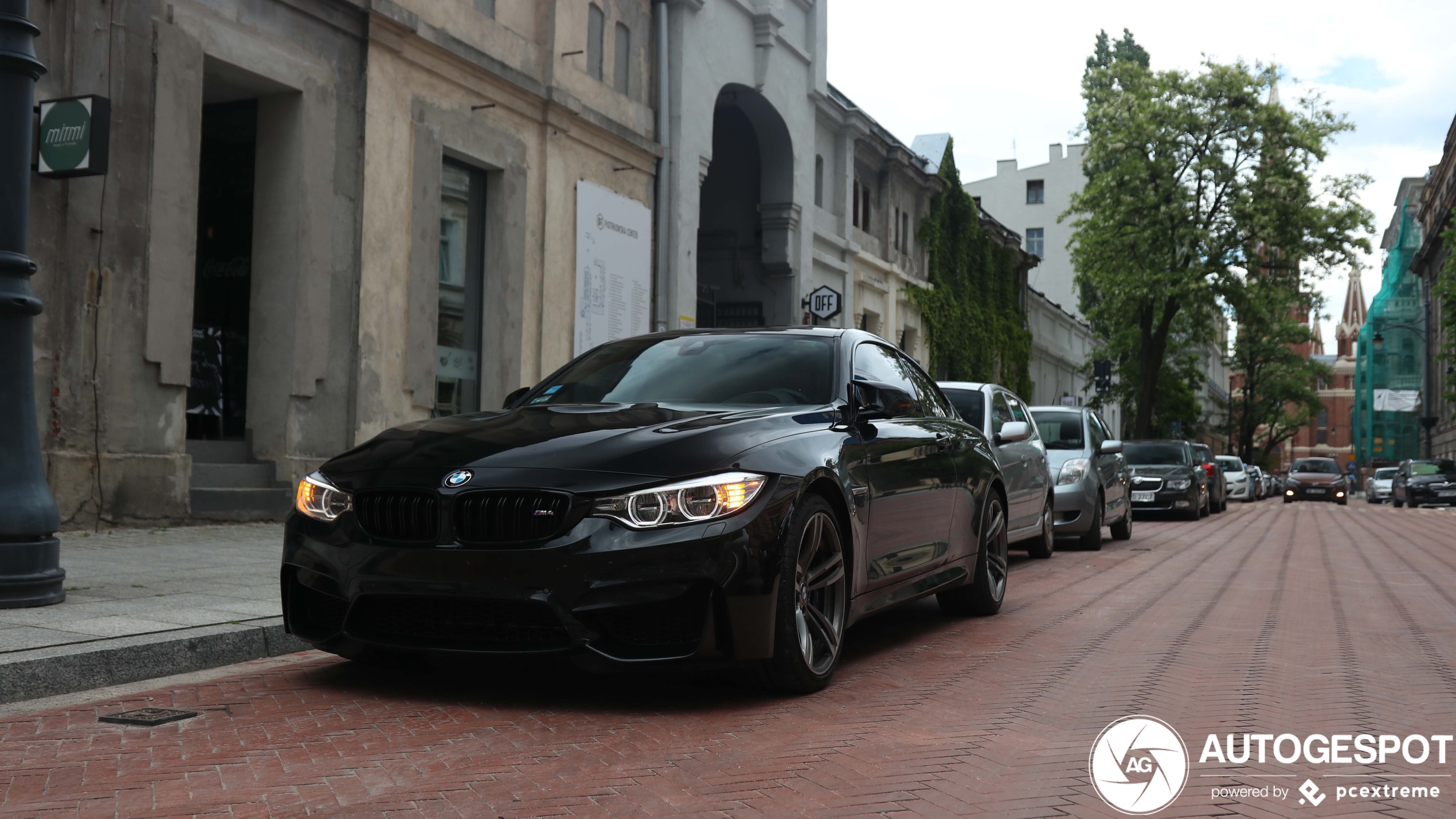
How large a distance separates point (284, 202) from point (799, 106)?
14.9 meters

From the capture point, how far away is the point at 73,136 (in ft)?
32.8

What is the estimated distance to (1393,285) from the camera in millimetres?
82562

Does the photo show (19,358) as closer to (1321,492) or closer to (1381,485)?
(1321,492)

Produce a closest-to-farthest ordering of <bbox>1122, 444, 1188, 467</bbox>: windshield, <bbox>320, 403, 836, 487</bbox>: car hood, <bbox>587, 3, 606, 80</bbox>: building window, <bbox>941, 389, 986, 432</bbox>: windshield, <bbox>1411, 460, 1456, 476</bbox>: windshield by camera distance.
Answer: <bbox>320, 403, 836, 487</bbox>: car hood → <bbox>941, 389, 986, 432</bbox>: windshield → <bbox>587, 3, 606, 80</bbox>: building window → <bbox>1122, 444, 1188, 467</bbox>: windshield → <bbox>1411, 460, 1456, 476</bbox>: windshield

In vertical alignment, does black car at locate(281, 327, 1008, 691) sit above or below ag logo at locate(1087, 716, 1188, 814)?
above

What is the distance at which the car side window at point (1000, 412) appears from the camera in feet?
38.2

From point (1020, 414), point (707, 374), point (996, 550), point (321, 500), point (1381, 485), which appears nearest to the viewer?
point (321, 500)

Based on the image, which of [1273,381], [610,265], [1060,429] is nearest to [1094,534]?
[1060,429]

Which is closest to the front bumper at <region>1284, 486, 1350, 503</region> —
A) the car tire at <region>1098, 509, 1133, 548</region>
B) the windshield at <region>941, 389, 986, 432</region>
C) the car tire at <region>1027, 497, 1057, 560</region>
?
the car tire at <region>1098, 509, 1133, 548</region>

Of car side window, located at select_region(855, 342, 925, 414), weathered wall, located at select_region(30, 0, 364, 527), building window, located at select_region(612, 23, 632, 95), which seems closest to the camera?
car side window, located at select_region(855, 342, 925, 414)

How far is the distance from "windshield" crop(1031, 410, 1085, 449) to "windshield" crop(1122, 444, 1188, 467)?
8.96 m

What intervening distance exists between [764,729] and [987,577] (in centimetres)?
343

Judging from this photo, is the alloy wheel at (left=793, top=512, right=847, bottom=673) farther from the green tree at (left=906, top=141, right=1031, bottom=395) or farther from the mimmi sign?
the green tree at (left=906, top=141, right=1031, bottom=395)

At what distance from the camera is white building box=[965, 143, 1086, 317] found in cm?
6794
